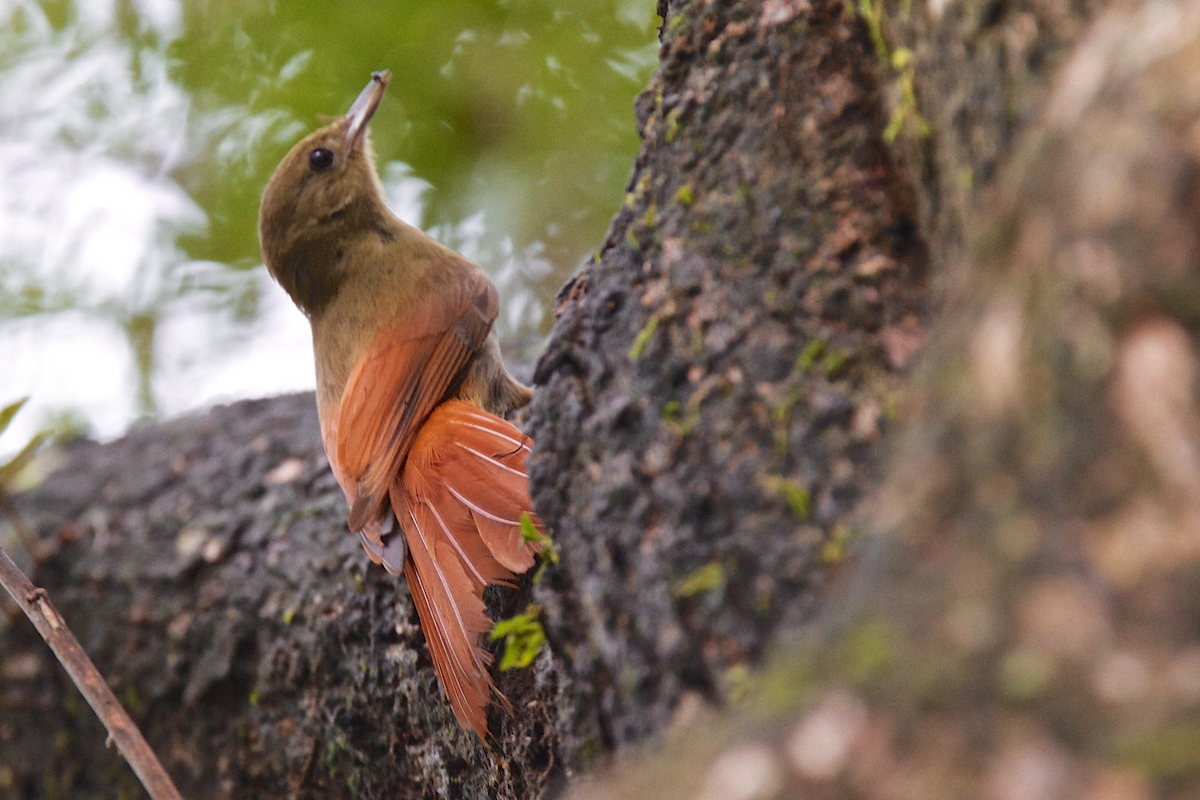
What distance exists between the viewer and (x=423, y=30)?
3281 millimetres

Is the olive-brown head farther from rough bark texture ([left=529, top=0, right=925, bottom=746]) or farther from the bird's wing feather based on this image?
rough bark texture ([left=529, top=0, right=925, bottom=746])

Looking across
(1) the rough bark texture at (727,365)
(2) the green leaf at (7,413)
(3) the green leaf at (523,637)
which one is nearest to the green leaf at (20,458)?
(2) the green leaf at (7,413)

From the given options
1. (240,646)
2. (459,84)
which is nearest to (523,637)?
(240,646)

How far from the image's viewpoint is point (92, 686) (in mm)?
1928

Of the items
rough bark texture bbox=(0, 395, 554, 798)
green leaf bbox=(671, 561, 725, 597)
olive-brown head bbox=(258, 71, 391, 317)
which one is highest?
olive-brown head bbox=(258, 71, 391, 317)

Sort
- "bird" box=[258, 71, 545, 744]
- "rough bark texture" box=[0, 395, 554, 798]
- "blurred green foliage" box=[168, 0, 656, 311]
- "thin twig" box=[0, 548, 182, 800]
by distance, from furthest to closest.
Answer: "blurred green foliage" box=[168, 0, 656, 311] < "rough bark texture" box=[0, 395, 554, 798] < "bird" box=[258, 71, 545, 744] < "thin twig" box=[0, 548, 182, 800]

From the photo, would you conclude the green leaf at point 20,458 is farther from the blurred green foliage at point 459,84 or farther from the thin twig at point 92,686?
the blurred green foliage at point 459,84

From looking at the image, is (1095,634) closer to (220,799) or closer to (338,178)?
(220,799)

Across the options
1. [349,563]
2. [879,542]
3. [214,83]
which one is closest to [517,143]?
[214,83]

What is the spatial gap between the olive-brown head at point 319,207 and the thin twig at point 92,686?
5.41ft

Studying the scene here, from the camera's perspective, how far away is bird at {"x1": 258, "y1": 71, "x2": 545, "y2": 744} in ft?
7.33

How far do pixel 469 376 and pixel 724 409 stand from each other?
193 centimetres

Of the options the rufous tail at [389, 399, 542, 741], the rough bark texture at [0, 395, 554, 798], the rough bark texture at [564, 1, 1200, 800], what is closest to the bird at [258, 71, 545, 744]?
the rufous tail at [389, 399, 542, 741]

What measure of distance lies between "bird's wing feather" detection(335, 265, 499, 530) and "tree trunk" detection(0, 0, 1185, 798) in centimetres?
36
